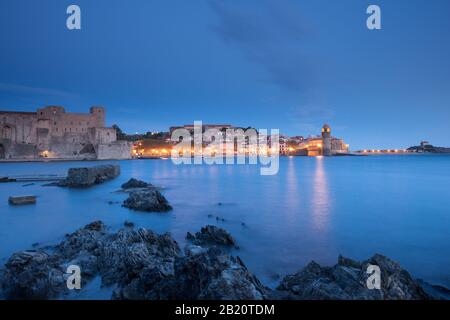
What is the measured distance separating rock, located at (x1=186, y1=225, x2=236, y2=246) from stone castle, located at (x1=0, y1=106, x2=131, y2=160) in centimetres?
4561

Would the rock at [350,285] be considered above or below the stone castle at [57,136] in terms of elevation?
below

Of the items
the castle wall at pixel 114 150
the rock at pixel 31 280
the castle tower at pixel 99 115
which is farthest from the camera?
the castle tower at pixel 99 115

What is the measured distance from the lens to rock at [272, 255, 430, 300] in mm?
3217

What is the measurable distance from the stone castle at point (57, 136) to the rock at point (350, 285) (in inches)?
1915

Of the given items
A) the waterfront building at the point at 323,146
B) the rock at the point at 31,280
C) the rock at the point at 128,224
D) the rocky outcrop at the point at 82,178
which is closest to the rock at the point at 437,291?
the rock at the point at 31,280

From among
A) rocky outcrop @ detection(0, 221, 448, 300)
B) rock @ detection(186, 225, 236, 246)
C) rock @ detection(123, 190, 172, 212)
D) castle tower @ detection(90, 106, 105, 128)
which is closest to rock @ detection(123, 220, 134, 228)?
rock @ detection(123, 190, 172, 212)

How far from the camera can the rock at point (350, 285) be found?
3217 mm

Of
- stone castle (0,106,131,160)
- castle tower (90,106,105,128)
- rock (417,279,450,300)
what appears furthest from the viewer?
castle tower (90,106,105,128)

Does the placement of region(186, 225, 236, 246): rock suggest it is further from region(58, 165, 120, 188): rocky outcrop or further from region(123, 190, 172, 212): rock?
region(58, 165, 120, 188): rocky outcrop

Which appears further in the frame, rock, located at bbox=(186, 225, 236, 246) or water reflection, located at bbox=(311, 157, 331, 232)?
water reflection, located at bbox=(311, 157, 331, 232)

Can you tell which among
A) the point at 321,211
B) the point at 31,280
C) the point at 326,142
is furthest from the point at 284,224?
the point at 326,142

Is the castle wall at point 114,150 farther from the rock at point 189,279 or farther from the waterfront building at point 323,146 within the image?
the waterfront building at point 323,146

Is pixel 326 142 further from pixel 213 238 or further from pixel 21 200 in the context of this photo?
pixel 213 238
